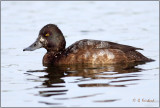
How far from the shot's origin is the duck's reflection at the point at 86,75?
7.46 meters

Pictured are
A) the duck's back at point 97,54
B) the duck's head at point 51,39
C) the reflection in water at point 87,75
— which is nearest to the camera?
the reflection in water at point 87,75

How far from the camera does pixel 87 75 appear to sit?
8328 mm

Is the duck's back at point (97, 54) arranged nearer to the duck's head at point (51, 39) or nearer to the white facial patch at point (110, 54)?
the white facial patch at point (110, 54)

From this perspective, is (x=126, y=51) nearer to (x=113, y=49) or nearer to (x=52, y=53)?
(x=113, y=49)

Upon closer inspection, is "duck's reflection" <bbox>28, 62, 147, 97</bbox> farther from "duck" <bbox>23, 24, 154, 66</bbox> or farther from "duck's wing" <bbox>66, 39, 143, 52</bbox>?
"duck's wing" <bbox>66, 39, 143, 52</bbox>

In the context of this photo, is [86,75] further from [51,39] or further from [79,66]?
[51,39]

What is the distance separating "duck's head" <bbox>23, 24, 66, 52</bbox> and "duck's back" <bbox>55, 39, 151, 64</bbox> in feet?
1.53

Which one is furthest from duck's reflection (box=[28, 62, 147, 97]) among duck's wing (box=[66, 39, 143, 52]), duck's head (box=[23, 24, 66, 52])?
duck's head (box=[23, 24, 66, 52])

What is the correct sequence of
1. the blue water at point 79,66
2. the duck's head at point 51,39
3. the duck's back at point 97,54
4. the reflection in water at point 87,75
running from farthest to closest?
the duck's head at point 51,39
the duck's back at point 97,54
the reflection in water at point 87,75
the blue water at point 79,66

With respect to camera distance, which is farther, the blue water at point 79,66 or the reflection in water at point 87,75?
the reflection in water at point 87,75

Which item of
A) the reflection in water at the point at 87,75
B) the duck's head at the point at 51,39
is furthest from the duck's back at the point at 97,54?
the duck's head at the point at 51,39

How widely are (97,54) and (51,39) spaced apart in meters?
1.15

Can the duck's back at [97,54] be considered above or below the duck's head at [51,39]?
below

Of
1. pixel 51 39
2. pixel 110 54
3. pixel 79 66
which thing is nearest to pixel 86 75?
pixel 79 66
